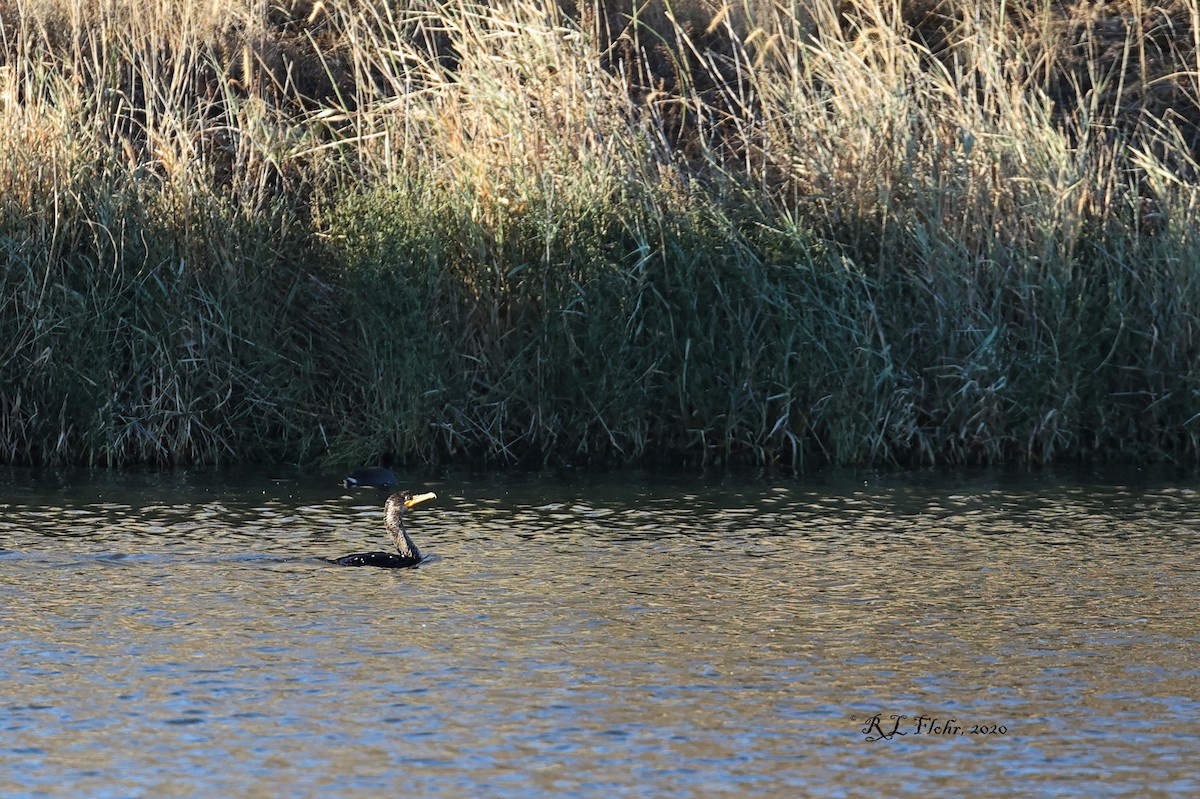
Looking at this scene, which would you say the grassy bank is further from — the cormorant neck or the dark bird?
the cormorant neck

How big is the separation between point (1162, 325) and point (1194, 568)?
338 cm

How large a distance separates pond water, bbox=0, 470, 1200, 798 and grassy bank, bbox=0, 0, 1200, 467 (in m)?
0.90

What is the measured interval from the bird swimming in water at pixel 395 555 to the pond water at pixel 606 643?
8cm

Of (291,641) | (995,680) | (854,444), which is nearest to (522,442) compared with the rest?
(854,444)

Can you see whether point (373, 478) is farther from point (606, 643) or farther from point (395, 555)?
point (606, 643)

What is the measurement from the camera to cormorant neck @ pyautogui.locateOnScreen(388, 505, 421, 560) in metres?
8.41

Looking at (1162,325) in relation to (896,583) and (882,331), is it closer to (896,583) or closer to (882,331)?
(882,331)

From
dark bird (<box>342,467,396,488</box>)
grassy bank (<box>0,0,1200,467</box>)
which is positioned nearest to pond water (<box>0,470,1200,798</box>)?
dark bird (<box>342,467,396,488</box>)

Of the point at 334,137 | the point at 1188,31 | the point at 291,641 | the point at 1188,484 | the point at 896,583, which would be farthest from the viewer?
the point at 1188,31

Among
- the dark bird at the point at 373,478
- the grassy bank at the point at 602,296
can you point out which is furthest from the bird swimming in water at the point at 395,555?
the grassy bank at the point at 602,296

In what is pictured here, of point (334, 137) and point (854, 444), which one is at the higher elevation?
point (334, 137)

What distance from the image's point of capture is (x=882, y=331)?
11.1 meters

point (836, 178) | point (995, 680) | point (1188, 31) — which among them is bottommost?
point (995, 680)

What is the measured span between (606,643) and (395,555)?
1.75 m
